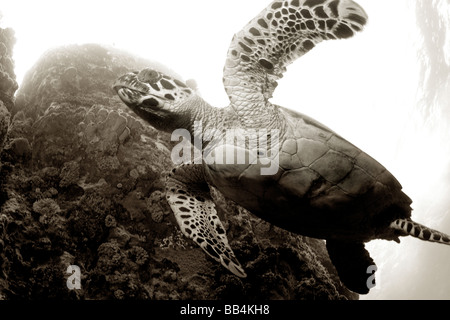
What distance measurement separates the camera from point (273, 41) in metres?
2.84

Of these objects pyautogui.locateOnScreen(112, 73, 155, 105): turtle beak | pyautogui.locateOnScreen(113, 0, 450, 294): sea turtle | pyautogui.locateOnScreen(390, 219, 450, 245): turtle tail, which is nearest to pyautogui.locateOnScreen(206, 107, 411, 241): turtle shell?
pyautogui.locateOnScreen(113, 0, 450, 294): sea turtle

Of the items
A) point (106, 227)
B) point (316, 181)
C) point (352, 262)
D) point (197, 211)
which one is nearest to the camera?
point (316, 181)

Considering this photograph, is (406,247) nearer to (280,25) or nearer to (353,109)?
(353,109)

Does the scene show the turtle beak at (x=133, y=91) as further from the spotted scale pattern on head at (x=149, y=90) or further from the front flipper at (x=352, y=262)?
the front flipper at (x=352, y=262)

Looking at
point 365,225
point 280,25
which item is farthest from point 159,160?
point 365,225

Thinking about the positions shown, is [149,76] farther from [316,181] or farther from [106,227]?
[316,181]

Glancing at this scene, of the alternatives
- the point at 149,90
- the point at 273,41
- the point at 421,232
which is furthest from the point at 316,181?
the point at 149,90

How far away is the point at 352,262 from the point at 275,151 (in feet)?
6.69

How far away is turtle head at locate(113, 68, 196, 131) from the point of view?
112 inches

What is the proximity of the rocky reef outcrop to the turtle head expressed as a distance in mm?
929

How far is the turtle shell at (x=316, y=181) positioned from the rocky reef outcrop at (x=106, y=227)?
1042mm

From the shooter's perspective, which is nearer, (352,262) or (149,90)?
(149,90)

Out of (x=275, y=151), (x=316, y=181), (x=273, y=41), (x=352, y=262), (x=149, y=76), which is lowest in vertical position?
(x=352, y=262)

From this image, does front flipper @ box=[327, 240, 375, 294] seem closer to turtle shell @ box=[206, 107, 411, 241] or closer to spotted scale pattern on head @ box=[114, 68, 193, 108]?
turtle shell @ box=[206, 107, 411, 241]
